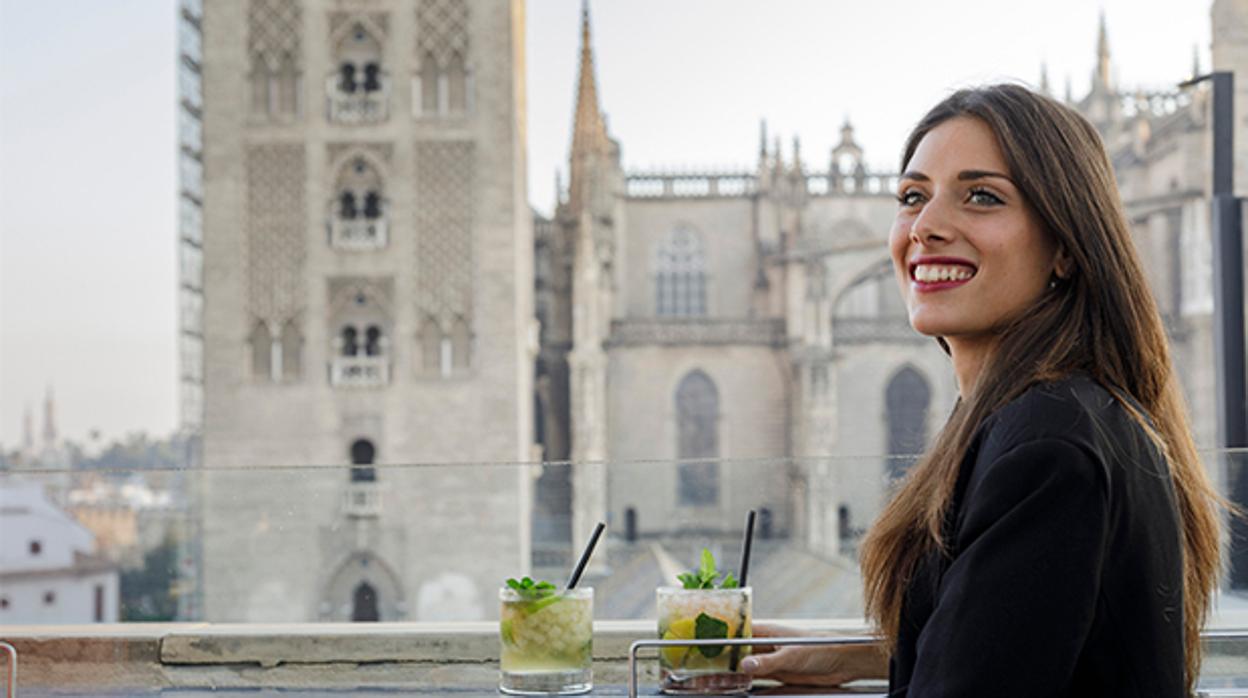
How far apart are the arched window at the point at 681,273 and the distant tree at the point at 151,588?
85.4ft

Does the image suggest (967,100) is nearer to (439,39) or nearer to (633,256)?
(439,39)

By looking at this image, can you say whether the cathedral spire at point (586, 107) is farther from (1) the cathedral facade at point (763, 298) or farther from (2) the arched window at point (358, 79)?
(2) the arched window at point (358, 79)

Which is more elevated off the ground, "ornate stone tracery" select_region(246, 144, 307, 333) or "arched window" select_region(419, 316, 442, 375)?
"ornate stone tracery" select_region(246, 144, 307, 333)

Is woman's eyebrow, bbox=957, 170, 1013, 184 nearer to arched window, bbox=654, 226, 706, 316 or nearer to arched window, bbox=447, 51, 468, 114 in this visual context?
arched window, bbox=447, 51, 468, 114

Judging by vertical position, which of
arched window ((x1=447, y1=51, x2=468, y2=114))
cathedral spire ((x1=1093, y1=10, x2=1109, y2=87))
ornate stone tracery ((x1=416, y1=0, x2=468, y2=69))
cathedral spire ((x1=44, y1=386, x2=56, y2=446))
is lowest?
cathedral spire ((x1=44, y1=386, x2=56, y2=446))

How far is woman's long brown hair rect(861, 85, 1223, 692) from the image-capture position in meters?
1.23

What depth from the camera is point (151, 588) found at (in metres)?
4.27

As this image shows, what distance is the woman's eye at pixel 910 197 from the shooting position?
1391mm

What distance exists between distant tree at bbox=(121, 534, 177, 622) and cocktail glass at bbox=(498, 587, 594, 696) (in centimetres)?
183

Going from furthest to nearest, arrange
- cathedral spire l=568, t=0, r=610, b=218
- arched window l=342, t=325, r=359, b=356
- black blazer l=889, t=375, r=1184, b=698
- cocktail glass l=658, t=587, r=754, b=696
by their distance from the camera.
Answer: cathedral spire l=568, t=0, r=610, b=218 → arched window l=342, t=325, r=359, b=356 → cocktail glass l=658, t=587, r=754, b=696 → black blazer l=889, t=375, r=1184, b=698

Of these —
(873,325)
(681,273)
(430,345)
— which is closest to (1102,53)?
(873,325)

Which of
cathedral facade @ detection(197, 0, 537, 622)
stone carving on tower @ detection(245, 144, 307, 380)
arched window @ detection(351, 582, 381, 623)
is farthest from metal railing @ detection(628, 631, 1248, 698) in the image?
stone carving on tower @ detection(245, 144, 307, 380)

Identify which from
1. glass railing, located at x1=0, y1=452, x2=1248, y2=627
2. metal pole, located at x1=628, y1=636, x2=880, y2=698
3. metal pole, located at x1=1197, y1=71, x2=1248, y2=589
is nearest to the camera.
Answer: metal pole, located at x1=628, y1=636, x2=880, y2=698

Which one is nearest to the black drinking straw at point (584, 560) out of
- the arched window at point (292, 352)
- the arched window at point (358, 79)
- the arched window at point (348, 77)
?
the arched window at point (292, 352)
